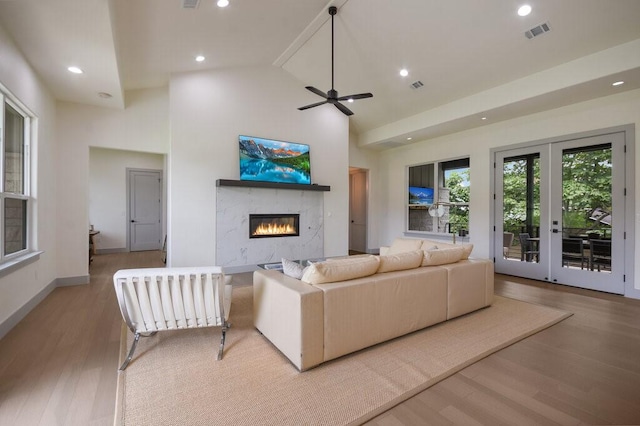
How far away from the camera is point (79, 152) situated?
16.3 ft

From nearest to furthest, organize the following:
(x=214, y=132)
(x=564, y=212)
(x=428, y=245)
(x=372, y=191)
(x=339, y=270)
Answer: (x=339, y=270) < (x=428, y=245) < (x=564, y=212) < (x=214, y=132) < (x=372, y=191)

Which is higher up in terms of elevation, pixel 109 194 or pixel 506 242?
pixel 109 194

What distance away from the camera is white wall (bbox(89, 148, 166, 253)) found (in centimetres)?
780

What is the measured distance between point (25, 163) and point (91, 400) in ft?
11.4

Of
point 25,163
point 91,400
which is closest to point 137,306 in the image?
point 91,400

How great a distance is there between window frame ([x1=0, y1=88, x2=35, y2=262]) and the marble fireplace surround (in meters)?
2.51

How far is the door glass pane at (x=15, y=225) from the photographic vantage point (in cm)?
331

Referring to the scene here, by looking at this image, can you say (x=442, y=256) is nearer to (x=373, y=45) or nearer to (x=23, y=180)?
(x=373, y=45)

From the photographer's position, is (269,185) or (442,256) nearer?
(442,256)

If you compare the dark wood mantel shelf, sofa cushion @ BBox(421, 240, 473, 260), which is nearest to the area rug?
sofa cushion @ BBox(421, 240, 473, 260)

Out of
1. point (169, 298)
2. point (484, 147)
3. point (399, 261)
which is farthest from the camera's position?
point (484, 147)

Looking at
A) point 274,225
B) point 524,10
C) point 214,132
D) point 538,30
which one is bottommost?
point 274,225

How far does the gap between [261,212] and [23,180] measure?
3.45 m

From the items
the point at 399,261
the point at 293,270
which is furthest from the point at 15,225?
the point at 399,261
